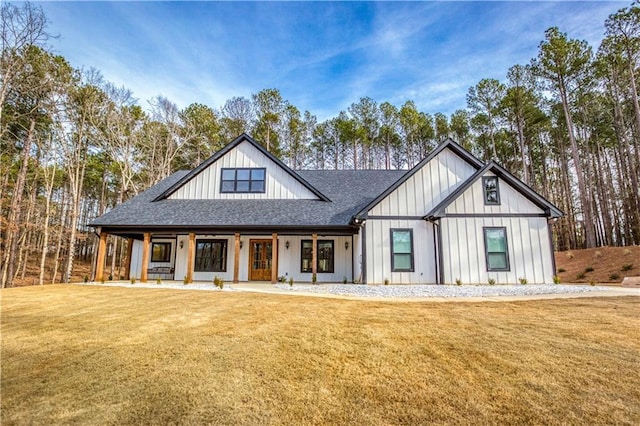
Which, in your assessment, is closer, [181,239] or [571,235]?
[181,239]

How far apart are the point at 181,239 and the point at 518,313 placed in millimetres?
14646

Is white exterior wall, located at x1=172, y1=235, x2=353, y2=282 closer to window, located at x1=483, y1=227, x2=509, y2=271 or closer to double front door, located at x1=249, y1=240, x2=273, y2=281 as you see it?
double front door, located at x1=249, y1=240, x2=273, y2=281

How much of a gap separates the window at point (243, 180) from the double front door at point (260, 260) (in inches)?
112

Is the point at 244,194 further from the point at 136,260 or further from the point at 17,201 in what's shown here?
the point at 17,201

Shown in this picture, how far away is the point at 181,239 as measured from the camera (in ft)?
51.9

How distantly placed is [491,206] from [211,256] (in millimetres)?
12964

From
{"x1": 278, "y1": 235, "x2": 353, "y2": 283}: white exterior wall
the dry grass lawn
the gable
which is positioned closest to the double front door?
{"x1": 278, "y1": 235, "x2": 353, "y2": 283}: white exterior wall

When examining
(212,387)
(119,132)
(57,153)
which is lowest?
(212,387)

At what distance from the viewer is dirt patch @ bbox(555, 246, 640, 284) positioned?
15.0 metres

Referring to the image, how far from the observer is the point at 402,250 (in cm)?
1238

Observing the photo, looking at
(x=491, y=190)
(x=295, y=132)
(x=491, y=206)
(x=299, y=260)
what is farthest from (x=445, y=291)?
(x=295, y=132)

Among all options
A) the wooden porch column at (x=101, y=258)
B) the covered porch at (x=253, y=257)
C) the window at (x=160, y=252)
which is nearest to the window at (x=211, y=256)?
the covered porch at (x=253, y=257)

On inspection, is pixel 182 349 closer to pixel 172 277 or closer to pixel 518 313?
pixel 518 313

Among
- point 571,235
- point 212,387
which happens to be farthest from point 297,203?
point 571,235
